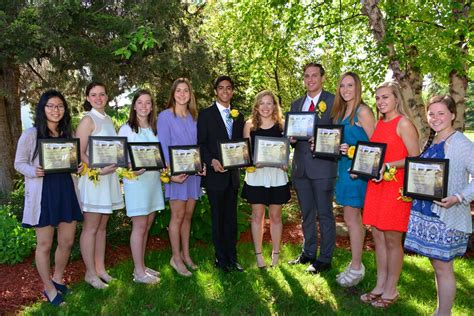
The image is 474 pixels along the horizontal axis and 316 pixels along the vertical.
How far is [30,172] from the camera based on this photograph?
14.1 ft

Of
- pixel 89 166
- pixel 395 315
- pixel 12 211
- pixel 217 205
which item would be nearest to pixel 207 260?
pixel 217 205

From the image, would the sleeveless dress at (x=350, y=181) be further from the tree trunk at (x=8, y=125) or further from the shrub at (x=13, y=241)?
the tree trunk at (x=8, y=125)

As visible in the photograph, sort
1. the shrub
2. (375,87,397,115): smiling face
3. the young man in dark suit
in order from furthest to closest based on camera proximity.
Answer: the shrub, the young man in dark suit, (375,87,397,115): smiling face

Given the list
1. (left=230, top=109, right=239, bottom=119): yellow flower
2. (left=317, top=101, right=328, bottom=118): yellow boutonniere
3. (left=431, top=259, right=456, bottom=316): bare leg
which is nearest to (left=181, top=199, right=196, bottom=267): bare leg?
(left=230, top=109, right=239, bottom=119): yellow flower

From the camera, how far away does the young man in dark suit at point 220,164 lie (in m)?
5.28

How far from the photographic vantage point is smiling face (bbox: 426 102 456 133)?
12.5 ft

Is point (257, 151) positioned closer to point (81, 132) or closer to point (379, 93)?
point (379, 93)

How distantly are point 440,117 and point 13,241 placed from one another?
6299 millimetres

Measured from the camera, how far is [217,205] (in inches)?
214

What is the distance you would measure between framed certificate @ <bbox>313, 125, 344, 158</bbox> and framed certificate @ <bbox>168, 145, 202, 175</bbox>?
4.91 feet

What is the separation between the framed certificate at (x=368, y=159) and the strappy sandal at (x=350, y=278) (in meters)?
1.53

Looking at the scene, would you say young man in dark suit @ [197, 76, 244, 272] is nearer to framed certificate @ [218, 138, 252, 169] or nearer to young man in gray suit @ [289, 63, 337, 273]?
framed certificate @ [218, 138, 252, 169]

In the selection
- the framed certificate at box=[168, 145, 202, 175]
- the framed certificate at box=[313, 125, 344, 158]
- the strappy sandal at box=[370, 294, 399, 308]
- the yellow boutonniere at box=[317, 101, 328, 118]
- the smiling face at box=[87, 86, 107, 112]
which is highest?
the smiling face at box=[87, 86, 107, 112]

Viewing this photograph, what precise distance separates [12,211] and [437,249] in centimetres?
729
